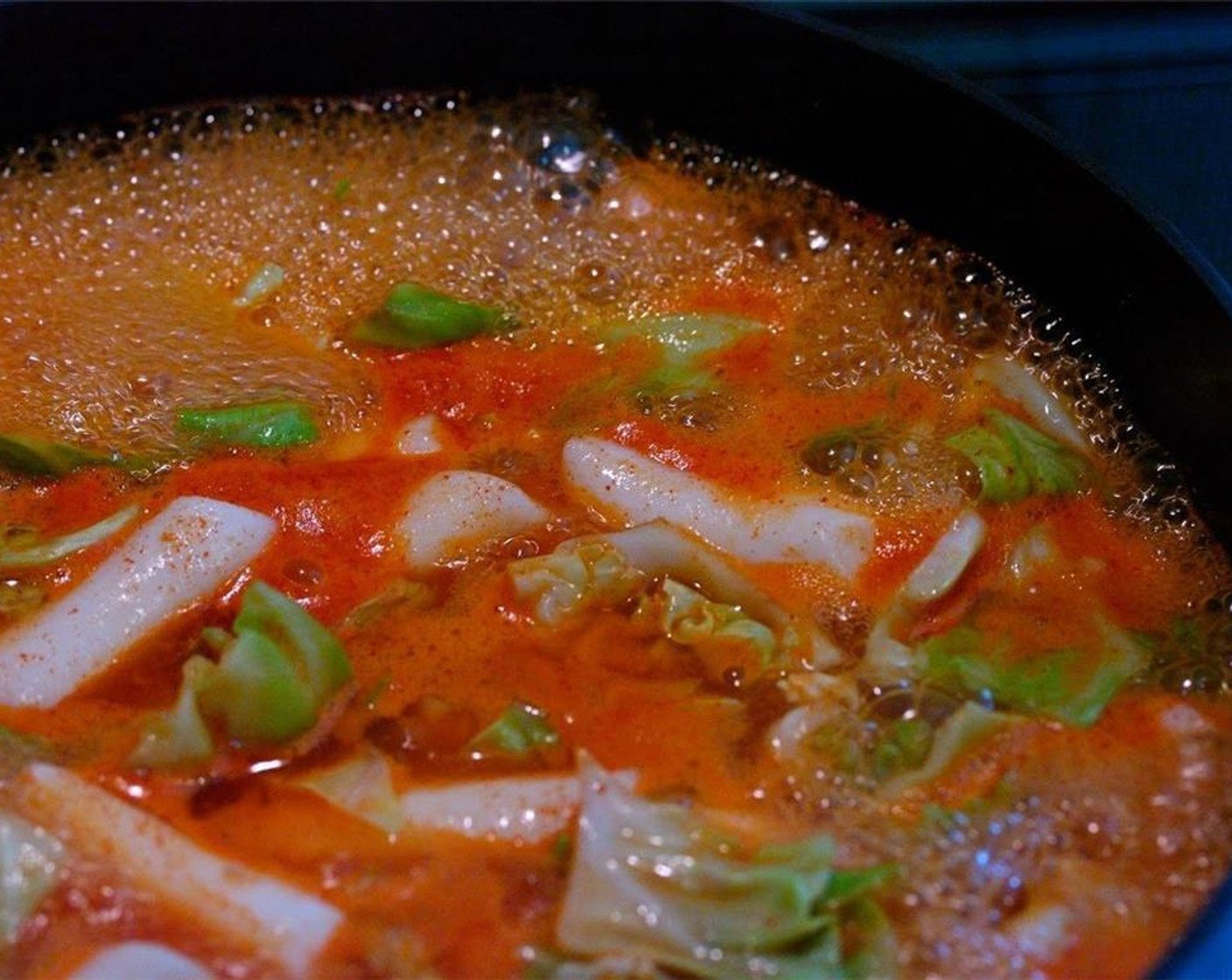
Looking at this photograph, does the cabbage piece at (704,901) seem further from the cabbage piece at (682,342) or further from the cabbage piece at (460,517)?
the cabbage piece at (682,342)

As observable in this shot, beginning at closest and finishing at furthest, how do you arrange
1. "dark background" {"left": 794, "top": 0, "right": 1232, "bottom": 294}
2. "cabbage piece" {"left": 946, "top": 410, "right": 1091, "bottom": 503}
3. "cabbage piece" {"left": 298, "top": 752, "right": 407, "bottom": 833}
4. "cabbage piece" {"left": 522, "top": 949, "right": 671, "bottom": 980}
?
"cabbage piece" {"left": 522, "top": 949, "right": 671, "bottom": 980}, "cabbage piece" {"left": 298, "top": 752, "right": 407, "bottom": 833}, "cabbage piece" {"left": 946, "top": 410, "right": 1091, "bottom": 503}, "dark background" {"left": 794, "top": 0, "right": 1232, "bottom": 294}

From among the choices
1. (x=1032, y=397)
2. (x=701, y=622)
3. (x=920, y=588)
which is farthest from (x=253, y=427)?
(x=1032, y=397)

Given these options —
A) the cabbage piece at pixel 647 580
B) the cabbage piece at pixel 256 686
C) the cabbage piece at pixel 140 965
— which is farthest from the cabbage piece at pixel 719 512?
the cabbage piece at pixel 140 965

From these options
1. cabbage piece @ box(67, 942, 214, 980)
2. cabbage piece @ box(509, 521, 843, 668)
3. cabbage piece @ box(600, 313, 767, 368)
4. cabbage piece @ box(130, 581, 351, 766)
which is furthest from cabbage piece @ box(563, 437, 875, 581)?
cabbage piece @ box(67, 942, 214, 980)

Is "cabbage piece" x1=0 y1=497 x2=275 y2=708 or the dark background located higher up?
the dark background

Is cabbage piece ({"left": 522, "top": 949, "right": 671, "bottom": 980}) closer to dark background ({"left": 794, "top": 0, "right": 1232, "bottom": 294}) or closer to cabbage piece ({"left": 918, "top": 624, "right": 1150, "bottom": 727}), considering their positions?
cabbage piece ({"left": 918, "top": 624, "right": 1150, "bottom": 727})

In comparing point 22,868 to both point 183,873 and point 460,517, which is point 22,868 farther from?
point 460,517
